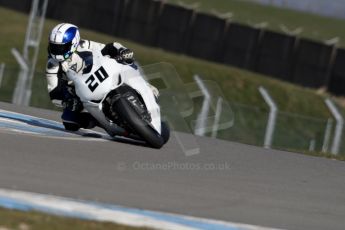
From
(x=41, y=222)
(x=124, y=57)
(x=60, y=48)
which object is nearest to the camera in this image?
(x=41, y=222)

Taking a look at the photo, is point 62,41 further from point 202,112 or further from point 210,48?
point 210,48

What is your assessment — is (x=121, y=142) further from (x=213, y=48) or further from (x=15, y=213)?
(x=213, y=48)

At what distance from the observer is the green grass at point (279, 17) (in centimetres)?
4037

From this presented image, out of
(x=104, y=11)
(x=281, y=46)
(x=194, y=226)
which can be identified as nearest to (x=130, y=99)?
(x=194, y=226)

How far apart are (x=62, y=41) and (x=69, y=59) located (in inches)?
9.4

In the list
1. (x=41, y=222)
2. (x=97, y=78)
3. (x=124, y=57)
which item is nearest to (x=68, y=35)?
(x=97, y=78)

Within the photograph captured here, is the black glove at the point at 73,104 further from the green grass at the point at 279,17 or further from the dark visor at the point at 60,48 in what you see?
the green grass at the point at 279,17

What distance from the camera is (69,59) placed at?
1049 centimetres

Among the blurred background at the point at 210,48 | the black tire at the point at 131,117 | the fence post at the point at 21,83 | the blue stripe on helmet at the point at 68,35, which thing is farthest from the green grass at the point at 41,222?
the blurred background at the point at 210,48

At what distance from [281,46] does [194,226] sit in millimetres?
23788

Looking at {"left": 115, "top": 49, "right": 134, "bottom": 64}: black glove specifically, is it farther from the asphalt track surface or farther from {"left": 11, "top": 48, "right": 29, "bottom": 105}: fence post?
{"left": 11, "top": 48, "right": 29, "bottom": 105}: fence post

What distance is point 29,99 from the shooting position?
2031cm

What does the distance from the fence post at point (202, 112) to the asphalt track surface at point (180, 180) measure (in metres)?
6.28

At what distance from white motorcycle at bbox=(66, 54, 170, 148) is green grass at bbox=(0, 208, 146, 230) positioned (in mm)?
4126
